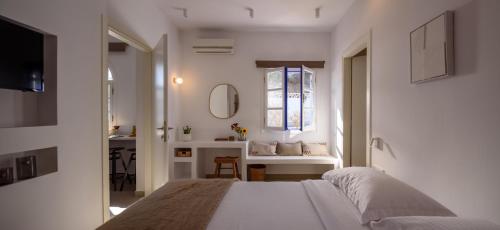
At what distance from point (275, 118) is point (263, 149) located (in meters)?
0.53

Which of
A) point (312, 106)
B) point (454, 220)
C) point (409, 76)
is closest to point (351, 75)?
point (312, 106)

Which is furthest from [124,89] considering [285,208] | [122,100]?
[285,208]

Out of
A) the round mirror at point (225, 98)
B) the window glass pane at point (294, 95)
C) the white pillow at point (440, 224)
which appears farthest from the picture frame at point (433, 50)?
the round mirror at point (225, 98)

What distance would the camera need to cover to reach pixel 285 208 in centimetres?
167

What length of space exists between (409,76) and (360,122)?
1712 mm

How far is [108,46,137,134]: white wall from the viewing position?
4.86m

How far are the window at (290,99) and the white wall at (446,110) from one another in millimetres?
1787

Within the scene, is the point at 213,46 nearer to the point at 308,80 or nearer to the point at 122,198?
the point at 308,80

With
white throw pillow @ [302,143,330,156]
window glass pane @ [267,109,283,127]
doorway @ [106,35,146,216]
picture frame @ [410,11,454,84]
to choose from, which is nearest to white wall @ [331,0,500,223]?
picture frame @ [410,11,454,84]

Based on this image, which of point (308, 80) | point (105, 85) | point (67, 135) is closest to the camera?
point (67, 135)

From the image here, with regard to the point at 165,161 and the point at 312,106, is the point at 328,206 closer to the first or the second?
the point at 165,161

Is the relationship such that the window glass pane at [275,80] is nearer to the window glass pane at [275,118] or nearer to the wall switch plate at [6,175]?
the window glass pane at [275,118]

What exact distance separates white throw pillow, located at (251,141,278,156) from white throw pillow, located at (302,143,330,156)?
0.49m

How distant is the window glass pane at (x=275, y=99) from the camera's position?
443cm
